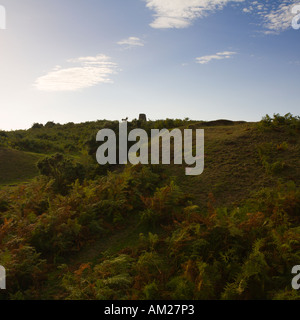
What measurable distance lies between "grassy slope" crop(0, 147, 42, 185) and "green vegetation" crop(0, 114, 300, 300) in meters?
4.63

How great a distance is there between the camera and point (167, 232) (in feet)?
31.3

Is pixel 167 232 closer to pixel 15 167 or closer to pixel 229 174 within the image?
pixel 229 174

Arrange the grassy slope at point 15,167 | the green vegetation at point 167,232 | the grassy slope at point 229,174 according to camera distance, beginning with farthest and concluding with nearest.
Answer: the grassy slope at point 15,167 < the grassy slope at point 229,174 < the green vegetation at point 167,232

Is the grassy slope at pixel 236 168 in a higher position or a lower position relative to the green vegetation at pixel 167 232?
higher

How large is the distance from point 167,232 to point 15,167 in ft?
48.9

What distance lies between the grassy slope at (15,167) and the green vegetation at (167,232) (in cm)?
463

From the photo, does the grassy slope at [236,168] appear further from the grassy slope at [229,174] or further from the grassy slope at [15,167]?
the grassy slope at [15,167]

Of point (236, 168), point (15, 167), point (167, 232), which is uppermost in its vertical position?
point (236, 168)

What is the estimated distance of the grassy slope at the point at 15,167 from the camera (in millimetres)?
18375

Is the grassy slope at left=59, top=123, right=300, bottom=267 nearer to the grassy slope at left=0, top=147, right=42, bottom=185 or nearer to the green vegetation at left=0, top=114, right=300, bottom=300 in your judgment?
the green vegetation at left=0, top=114, right=300, bottom=300

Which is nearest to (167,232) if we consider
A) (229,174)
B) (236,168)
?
(229,174)

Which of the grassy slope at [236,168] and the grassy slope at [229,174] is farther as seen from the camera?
the grassy slope at [236,168]

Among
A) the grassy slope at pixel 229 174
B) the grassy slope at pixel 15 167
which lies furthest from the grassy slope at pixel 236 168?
the grassy slope at pixel 15 167
